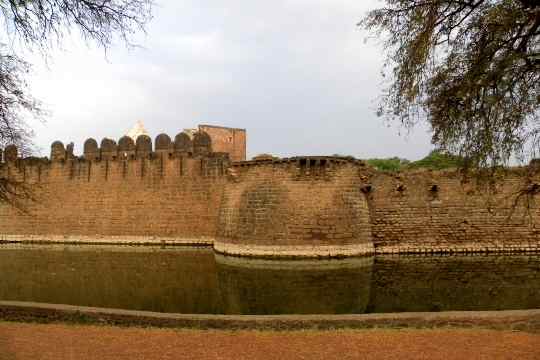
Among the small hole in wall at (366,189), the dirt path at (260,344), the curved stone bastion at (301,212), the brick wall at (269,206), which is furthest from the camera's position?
the small hole in wall at (366,189)

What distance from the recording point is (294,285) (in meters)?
12.6

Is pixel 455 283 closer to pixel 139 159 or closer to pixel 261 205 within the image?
pixel 261 205

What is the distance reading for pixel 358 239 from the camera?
18.1m

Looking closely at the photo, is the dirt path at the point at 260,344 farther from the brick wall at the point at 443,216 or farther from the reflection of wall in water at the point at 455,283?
the brick wall at the point at 443,216

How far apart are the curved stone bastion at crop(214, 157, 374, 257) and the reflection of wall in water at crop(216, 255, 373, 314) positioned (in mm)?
724

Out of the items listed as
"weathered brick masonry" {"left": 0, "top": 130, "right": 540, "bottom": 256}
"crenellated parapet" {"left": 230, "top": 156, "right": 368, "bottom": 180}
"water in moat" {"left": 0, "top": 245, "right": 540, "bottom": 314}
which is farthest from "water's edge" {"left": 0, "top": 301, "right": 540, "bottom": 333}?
"crenellated parapet" {"left": 230, "top": 156, "right": 368, "bottom": 180}

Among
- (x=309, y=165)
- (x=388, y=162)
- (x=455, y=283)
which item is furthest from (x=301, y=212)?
(x=388, y=162)

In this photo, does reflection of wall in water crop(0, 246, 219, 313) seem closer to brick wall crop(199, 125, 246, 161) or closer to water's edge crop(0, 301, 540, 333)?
water's edge crop(0, 301, 540, 333)

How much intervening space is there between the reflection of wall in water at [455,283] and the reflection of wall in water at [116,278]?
4226mm

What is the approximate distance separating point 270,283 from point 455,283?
4795 mm

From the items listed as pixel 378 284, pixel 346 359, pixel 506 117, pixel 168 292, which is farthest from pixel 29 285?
pixel 506 117

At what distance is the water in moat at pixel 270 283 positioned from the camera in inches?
404

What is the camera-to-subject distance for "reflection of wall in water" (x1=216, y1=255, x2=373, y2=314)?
10.2 m

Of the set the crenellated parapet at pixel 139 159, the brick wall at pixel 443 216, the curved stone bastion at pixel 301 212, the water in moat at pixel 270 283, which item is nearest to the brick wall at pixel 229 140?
the crenellated parapet at pixel 139 159
